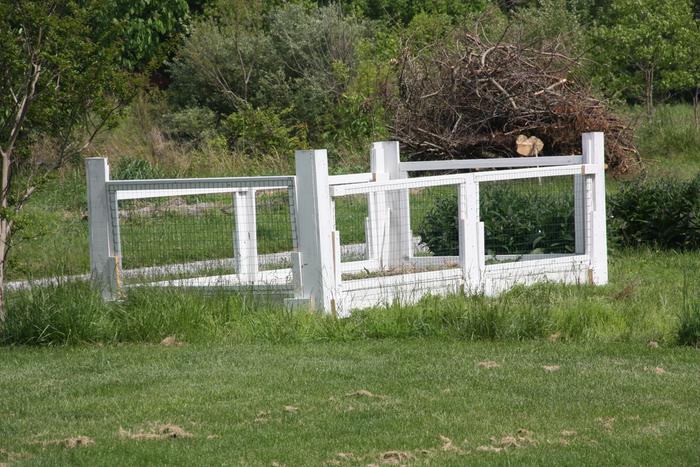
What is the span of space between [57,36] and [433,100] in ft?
43.0

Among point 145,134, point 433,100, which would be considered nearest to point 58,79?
point 433,100

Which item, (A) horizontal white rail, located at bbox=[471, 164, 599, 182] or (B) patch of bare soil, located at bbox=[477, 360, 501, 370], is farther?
(A) horizontal white rail, located at bbox=[471, 164, 599, 182]

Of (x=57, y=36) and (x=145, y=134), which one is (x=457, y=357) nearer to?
(x=57, y=36)

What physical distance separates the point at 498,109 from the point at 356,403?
1502 cm

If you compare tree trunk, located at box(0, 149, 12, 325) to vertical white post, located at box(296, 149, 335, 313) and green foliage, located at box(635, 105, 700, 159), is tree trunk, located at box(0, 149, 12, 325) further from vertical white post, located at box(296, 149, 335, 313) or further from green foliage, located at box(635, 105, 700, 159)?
green foliage, located at box(635, 105, 700, 159)

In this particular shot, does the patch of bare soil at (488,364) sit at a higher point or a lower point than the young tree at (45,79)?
lower

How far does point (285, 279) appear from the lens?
1040 centimetres

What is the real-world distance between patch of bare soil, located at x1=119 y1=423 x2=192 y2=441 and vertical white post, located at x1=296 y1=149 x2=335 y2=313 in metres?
3.36

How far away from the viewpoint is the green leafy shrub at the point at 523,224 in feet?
38.7

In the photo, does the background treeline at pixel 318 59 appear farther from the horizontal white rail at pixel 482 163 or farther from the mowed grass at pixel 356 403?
the mowed grass at pixel 356 403


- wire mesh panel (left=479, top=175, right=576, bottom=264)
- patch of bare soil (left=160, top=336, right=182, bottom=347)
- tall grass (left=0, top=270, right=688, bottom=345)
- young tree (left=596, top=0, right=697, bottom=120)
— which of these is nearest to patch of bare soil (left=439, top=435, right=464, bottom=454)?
tall grass (left=0, top=270, right=688, bottom=345)

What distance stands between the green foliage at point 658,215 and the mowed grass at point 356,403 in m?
6.68

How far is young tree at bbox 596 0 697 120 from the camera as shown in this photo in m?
30.7

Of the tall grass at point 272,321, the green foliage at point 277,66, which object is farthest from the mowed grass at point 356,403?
the green foliage at point 277,66
